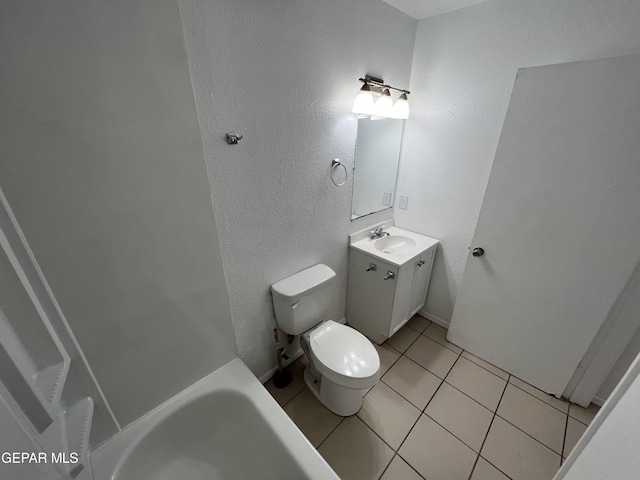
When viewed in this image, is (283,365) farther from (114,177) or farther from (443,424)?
(114,177)

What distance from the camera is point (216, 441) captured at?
3.91 ft

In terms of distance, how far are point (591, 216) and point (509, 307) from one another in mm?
677

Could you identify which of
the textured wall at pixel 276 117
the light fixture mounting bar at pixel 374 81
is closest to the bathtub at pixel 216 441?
the textured wall at pixel 276 117

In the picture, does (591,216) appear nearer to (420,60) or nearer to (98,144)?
(420,60)

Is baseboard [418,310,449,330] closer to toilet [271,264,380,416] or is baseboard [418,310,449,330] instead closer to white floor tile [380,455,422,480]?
toilet [271,264,380,416]

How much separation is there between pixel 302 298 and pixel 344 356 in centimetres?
39

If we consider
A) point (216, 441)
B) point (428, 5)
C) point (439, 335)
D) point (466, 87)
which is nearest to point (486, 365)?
point (439, 335)

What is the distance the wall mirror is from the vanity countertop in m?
0.20

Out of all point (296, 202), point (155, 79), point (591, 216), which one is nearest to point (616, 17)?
point (591, 216)

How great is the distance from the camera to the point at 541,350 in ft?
5.03

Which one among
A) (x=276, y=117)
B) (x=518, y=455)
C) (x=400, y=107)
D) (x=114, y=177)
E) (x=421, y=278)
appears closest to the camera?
(x=114, y=177)

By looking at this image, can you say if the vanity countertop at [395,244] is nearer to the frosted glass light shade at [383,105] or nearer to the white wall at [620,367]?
the frosted glass light shade at [383,105]

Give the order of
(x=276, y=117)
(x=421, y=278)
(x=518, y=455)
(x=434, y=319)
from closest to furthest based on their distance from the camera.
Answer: (x=276, y=117), (x=518, y=455), (x=421, y=278), (x=434, y=319)

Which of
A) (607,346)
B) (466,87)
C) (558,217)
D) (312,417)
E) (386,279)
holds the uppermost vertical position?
(466,87)
